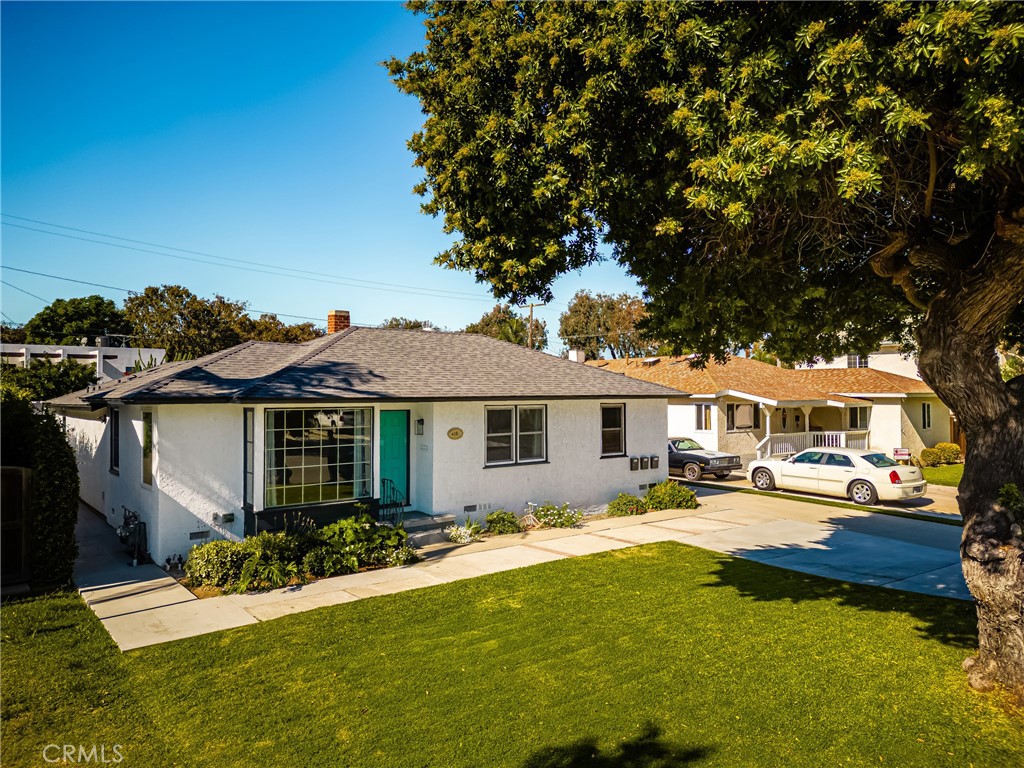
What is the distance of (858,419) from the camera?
103 feet

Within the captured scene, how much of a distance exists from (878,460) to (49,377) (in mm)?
29384

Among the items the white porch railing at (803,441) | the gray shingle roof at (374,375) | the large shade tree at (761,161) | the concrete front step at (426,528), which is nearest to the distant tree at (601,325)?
the white porch railing at (803,441)

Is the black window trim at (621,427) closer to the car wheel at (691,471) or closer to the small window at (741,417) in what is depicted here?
the car wheel at (691,471)

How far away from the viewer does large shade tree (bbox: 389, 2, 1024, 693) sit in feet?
18.0

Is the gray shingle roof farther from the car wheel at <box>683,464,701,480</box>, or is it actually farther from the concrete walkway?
the car wheel at <box>683,464,701,480</box>

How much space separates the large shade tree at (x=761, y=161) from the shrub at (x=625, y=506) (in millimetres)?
9869

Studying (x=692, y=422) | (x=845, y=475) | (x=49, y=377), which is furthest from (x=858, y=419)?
(x=49, y=377)

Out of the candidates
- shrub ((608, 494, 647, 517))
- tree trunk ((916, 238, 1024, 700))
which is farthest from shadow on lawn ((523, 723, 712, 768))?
shrub ((608, 494, 647, 517))

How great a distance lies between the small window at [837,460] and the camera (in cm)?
1964

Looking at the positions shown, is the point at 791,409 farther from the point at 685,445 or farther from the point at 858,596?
the point at 858,596

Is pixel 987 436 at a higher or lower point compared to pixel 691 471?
higher

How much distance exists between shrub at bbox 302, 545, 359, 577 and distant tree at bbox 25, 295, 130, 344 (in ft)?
188

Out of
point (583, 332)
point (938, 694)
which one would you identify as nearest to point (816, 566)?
point (938, 694)

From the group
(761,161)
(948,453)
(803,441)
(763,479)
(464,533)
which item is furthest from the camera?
(948,453)
